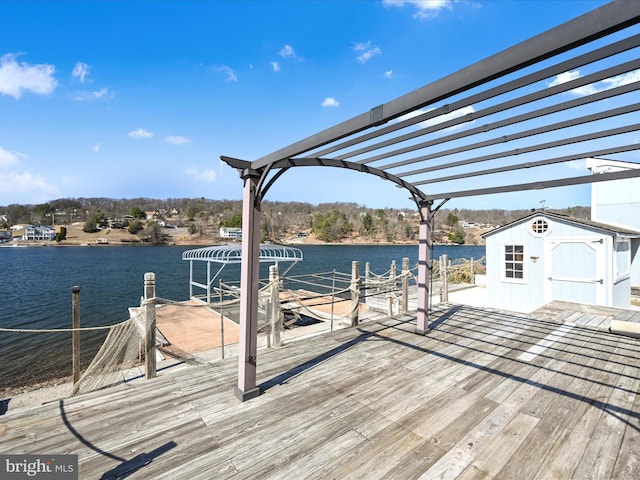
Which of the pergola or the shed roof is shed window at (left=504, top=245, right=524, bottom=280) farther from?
the pergola

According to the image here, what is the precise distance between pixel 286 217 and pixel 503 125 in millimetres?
58540

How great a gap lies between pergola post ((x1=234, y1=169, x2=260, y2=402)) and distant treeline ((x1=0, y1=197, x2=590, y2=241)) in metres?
44.4

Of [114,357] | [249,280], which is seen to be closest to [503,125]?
[249,280]

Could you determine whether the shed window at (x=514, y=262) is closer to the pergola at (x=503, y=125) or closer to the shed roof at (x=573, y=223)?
the shed roof at (x=573, y=223)

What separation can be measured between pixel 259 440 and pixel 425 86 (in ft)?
8.08

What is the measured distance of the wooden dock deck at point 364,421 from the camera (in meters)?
1.81

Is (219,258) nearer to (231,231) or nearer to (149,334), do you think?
(149,334)

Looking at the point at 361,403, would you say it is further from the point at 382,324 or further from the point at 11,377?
the point at 11,377

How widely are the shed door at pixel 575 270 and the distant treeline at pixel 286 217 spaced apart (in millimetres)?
41687

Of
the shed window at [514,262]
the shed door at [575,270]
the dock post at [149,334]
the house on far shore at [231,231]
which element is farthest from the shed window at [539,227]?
the house on far shore at [231,231]

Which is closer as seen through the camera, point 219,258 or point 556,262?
point 556,262

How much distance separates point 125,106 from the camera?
34.4ft

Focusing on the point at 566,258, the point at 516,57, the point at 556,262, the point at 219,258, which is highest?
the point at 516,57

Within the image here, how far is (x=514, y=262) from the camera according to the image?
7.85m
